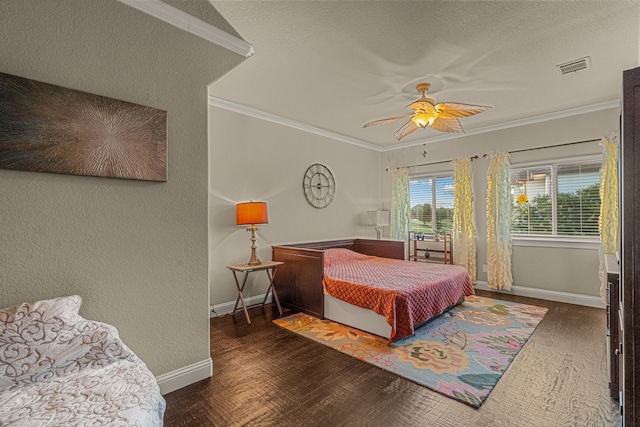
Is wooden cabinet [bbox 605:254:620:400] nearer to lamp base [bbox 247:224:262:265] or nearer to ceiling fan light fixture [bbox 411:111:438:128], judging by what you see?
ceiling fan light fixture [bbox 411:111:438:128]

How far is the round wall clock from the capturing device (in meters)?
4.82

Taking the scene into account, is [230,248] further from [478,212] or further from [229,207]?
[478,212]

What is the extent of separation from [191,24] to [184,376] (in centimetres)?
248

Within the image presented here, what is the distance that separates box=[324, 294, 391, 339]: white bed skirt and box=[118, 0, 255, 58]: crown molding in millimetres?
2570

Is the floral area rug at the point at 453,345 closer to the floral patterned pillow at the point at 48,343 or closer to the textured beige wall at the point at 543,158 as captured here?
the textured beige wall at the point at 543,158

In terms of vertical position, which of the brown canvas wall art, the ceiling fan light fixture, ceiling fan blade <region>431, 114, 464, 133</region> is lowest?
the brown canvas wall art

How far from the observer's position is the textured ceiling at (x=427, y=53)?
7.04 feet

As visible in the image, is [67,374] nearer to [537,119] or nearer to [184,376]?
[184,376]

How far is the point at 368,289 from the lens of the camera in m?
3.03

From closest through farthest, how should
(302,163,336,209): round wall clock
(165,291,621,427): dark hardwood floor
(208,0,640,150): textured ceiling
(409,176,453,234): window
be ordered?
(165,291,621,427): dark hardwood floor → (208,0,640,150): textured ceiling → (302,163,336,209): round wall clock → (409,176,453,234): window

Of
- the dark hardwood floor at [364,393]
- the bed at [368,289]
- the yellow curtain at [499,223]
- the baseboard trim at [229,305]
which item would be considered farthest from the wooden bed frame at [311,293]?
the yellow curtain at [499,223]

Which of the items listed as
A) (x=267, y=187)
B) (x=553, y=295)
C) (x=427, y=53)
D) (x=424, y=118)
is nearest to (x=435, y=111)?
(x=424, y=118)

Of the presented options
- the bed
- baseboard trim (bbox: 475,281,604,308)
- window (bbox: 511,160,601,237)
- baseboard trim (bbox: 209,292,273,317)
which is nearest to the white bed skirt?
the bed

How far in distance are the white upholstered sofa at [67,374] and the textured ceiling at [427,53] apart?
2.15 metres
